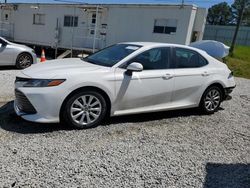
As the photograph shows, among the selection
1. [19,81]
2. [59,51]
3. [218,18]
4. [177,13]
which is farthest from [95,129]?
[218,18]

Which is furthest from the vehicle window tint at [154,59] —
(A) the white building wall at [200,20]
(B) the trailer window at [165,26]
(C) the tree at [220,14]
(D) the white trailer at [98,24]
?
(C) the tree at [220,14]

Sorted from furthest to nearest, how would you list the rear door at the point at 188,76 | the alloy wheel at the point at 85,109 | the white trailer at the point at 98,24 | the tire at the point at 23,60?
the white trailer at the point at 98,24
the tire at the point at 23,60
the rear door at the point at 188,76
the alloy wheel at the point at 85,109

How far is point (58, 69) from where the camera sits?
4742mm

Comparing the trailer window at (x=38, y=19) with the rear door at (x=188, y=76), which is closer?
the rear door at (x=188, y=76)

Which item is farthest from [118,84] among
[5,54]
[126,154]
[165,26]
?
[165,26]

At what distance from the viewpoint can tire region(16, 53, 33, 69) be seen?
1024cm

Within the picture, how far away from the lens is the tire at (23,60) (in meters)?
10.2

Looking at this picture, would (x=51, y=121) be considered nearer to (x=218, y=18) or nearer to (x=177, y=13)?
(x=177, y=13)

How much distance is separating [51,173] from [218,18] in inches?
3498

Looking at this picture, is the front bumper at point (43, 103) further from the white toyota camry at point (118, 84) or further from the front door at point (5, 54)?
the front door at point (5, 54)

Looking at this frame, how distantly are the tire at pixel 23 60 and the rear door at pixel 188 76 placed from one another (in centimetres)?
643

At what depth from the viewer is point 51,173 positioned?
11.1ft

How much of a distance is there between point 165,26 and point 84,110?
12639mm

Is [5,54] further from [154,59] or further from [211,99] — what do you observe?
[211,99]
